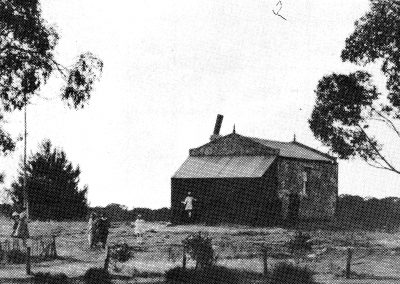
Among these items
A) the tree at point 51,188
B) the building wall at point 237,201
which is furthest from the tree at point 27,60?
the tree at point 51,188

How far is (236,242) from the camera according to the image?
31.3 meters

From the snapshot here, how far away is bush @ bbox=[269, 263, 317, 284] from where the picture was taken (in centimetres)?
1995

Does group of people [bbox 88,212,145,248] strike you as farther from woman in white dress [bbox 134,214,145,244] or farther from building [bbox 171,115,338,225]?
building [bbox 171,115,338,225]

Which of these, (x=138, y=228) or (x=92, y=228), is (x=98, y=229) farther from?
(x=138, y=228)

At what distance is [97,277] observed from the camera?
66.4 feet

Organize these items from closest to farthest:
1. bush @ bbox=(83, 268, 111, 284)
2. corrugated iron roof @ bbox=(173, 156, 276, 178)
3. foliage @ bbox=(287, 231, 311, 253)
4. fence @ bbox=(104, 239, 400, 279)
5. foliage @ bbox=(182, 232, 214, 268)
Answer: bush @ bbox=(83, 268, 111, 284) → foliage @ bbox=(182, 232, 214, 268) → fence @ bbox=(104, 239, 400, 279) → foliage @ bbox=(287, 231, 311, 253) → corrugated iron roof @ bbox=(173, 156, 276, 178)

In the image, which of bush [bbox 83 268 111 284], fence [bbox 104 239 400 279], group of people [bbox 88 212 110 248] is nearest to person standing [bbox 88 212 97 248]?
group of people [bbox 88 212 110 248]

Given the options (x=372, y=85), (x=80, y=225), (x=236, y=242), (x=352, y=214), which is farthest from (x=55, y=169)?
(x=372, y=85)

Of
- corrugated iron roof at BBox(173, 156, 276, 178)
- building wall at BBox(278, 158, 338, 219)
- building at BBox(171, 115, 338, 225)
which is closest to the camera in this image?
building at BBox(171, 115, 338, 225)

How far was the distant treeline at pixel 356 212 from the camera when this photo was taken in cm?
4966

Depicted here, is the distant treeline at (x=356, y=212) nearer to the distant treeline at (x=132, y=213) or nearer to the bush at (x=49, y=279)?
the distant treeline at (x=132, y=213)

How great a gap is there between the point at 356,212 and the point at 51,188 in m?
26.3

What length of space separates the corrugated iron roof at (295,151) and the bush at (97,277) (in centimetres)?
2397

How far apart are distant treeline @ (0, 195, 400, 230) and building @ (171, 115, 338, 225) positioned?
10.7 ft
